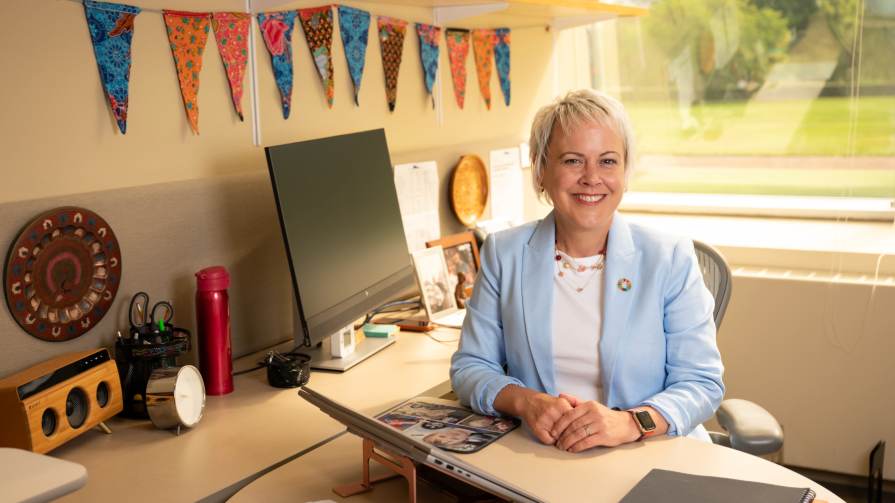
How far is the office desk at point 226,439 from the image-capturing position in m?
1.40

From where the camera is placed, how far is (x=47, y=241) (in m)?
1.59

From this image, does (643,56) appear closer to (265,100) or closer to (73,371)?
(265,100)

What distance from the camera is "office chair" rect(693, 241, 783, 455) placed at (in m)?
1.75

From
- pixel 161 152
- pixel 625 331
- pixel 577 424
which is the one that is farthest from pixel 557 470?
pixel 161 152

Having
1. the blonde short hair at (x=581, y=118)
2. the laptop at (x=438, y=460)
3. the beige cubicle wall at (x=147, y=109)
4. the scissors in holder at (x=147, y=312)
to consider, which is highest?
the beige cubicle wall at (x=147, y=109)

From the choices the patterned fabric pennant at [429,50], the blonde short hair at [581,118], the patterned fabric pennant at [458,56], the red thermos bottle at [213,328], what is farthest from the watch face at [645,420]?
the patterned fabric pennant at [458,56]

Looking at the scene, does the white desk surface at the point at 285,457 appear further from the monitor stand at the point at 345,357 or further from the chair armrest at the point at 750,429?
the chair armrest at the point at 750,429

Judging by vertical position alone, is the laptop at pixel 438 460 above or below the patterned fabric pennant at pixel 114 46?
below

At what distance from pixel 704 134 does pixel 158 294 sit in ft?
7.82

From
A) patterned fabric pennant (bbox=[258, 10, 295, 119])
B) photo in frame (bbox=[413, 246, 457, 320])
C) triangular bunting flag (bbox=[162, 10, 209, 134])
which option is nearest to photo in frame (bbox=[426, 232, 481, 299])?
photo in frame (bbox=[413, 246, 457, 320])

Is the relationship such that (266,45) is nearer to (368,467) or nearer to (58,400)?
(58,400)

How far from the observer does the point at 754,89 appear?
3.31 meters

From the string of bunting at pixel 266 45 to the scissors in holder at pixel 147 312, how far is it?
1.18ft

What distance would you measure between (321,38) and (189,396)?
3.39ft
